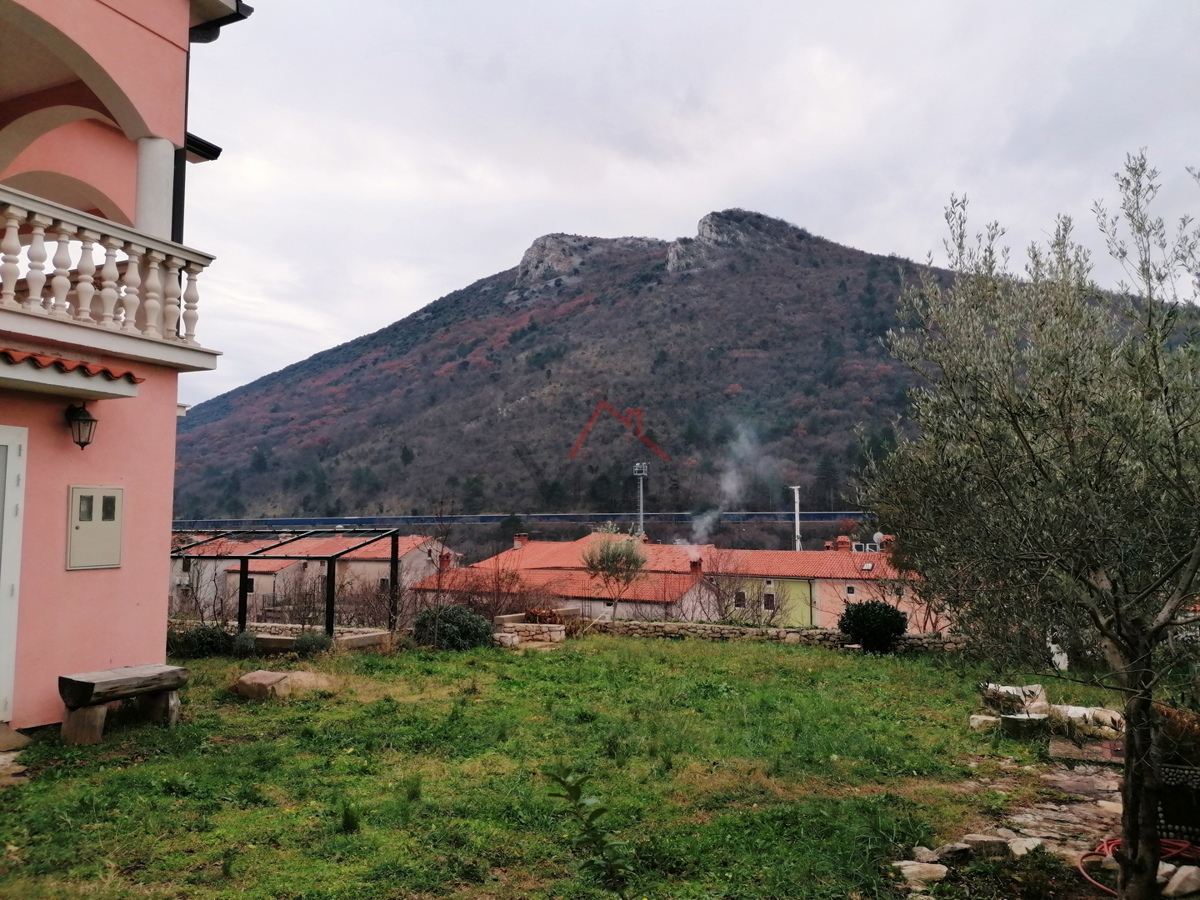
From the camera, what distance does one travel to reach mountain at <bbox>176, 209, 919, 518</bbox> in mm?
73312

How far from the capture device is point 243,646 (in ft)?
42.1

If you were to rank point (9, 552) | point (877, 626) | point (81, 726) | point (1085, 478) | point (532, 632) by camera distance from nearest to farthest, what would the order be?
point (1085, 478) → point (9, 552) → point (81, 726) → point (877, 626) → point (532, 632)

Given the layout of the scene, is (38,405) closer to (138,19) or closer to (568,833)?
(138,19)

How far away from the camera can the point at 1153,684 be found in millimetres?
4398

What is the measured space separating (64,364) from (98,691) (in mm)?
2857

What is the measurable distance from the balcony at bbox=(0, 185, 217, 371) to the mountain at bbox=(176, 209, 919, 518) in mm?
51104

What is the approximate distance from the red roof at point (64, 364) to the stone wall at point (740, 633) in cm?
1450

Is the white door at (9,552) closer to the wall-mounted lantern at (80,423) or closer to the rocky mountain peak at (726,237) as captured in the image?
the wall-mounted lantern at (80,423)

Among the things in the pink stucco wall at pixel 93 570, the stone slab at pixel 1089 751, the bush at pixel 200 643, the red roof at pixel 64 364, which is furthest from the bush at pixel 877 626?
the red roof at pixel 64 364

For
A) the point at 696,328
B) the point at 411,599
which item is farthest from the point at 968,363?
the point at 696,328

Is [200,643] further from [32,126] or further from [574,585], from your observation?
[574,585]

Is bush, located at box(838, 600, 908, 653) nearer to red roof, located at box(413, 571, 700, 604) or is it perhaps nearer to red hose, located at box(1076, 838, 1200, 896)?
red roof, located at box(413, 571, 700, 604)

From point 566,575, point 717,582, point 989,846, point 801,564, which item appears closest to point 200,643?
point 989,846

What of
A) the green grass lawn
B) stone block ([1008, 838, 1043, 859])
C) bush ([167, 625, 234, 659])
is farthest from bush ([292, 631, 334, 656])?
stone block ([1008, 838, 1043, 859])
